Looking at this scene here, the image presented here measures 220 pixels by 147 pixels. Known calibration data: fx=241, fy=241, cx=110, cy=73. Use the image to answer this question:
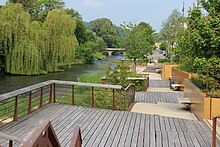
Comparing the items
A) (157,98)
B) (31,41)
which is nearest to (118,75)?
(157,98)

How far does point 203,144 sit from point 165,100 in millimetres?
5632

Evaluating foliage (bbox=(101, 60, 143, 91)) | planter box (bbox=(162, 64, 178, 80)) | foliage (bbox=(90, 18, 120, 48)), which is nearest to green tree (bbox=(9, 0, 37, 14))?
foliage (bbox=(90, 18, 120, 48))

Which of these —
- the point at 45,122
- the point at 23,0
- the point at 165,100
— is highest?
the point at 23,0

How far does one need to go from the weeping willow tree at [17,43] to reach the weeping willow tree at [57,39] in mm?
2059

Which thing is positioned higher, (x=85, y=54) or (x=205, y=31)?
(x=85, y=54)

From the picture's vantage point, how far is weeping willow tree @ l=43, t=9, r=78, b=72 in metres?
25.5

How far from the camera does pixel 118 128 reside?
16.3 feet

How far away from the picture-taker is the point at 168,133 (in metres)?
4.66

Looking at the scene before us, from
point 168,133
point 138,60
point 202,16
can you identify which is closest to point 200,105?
point 168,133

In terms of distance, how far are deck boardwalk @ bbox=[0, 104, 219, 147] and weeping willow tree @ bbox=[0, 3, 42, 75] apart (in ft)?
60.0

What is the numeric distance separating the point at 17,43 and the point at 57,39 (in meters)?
4.24

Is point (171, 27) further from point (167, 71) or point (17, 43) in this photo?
point (17, 43)

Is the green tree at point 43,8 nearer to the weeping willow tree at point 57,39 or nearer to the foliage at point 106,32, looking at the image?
the weeping willow tree at point 57,39

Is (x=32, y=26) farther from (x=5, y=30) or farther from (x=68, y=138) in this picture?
(x=68, y=138)
